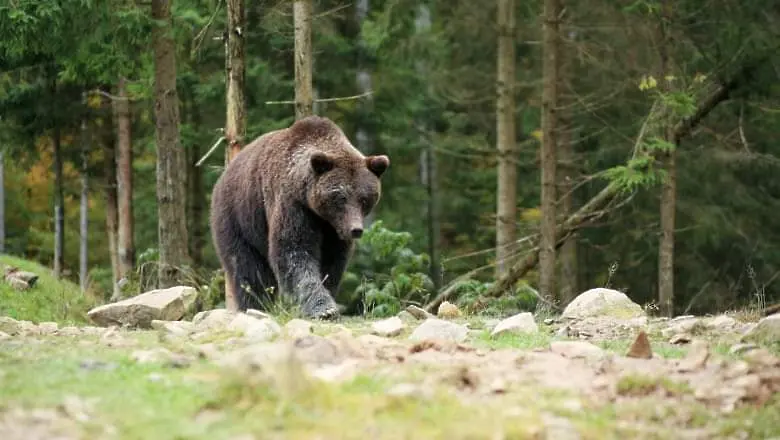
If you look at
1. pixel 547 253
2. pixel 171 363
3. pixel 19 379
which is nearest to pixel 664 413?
pixel 171 363

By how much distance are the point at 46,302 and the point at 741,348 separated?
1058 centimetres

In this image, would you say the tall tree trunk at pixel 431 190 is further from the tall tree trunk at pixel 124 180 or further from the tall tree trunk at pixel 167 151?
the tall tree trunk at pixel 167 151

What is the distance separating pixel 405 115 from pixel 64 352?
19122 mm

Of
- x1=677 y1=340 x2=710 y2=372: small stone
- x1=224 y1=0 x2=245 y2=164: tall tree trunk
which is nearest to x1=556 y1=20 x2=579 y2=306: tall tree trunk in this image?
x1=224 y1=0 x2=245 y2=164: tall tree trunk

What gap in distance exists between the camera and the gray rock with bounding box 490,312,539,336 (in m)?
8.72

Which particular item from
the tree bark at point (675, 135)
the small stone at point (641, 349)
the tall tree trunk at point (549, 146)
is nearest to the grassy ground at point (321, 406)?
the small stone at point (641, 349)

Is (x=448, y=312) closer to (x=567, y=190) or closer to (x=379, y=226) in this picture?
(x=379, y=226)

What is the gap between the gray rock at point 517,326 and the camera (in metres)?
8.72

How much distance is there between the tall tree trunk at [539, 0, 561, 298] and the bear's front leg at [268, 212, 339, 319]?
8.02m

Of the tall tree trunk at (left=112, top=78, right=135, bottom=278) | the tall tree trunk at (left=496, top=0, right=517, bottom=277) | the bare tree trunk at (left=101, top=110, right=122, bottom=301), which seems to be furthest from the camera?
the bare tree trunk at (left=101, top=110, right=122, bottom=301)

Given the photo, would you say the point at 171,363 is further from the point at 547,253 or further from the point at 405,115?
the point at 405,115

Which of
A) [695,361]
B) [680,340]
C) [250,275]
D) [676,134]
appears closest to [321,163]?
[250,275]

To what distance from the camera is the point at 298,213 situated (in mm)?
11719

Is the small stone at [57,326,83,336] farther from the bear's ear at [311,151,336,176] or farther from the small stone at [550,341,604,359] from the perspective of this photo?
the small stone at [550,341,604,359]
